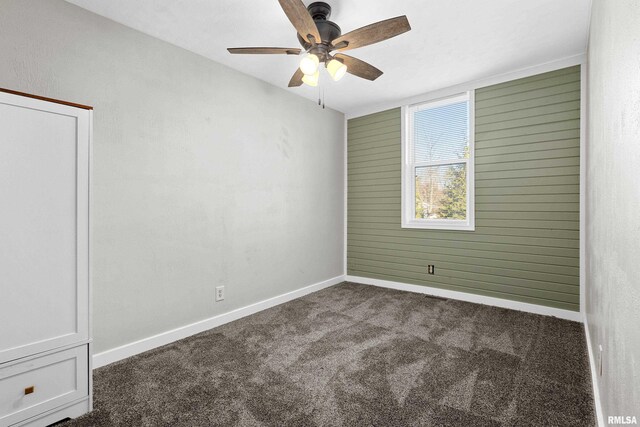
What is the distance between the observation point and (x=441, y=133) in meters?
3.95

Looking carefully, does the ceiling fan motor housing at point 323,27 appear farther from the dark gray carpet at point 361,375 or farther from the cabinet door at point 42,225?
the dark gray carpet at point 361,375

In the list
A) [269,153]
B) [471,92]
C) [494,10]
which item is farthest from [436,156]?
[269,153]

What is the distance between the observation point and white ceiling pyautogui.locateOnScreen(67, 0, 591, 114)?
7.29ft

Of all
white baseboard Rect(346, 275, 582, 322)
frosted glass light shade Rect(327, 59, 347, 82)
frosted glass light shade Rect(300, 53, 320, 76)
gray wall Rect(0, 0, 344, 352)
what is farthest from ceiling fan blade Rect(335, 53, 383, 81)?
white baseboard Rect(346, 275, 582, 322)

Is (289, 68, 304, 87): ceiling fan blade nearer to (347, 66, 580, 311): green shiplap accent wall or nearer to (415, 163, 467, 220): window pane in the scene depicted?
→ (347, 66, 580, 311): green shiplap accent wall

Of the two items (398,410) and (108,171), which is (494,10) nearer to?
(398,410)

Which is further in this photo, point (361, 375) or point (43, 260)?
point (361, 375)

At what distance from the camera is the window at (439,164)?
3.75m

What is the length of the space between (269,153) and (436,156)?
2132mm

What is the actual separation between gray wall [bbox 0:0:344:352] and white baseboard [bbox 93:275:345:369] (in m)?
0.06

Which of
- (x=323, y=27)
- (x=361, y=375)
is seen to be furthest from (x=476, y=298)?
(x=323, y=27)

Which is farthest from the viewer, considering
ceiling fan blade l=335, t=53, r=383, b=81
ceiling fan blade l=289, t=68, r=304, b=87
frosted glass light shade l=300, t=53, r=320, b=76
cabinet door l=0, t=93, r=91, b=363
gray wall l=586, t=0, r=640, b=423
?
ceiling fan blade l=289, t=68, r=304, b=87

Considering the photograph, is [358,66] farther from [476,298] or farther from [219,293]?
[476,298]

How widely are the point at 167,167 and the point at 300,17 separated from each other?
5.46 feet
